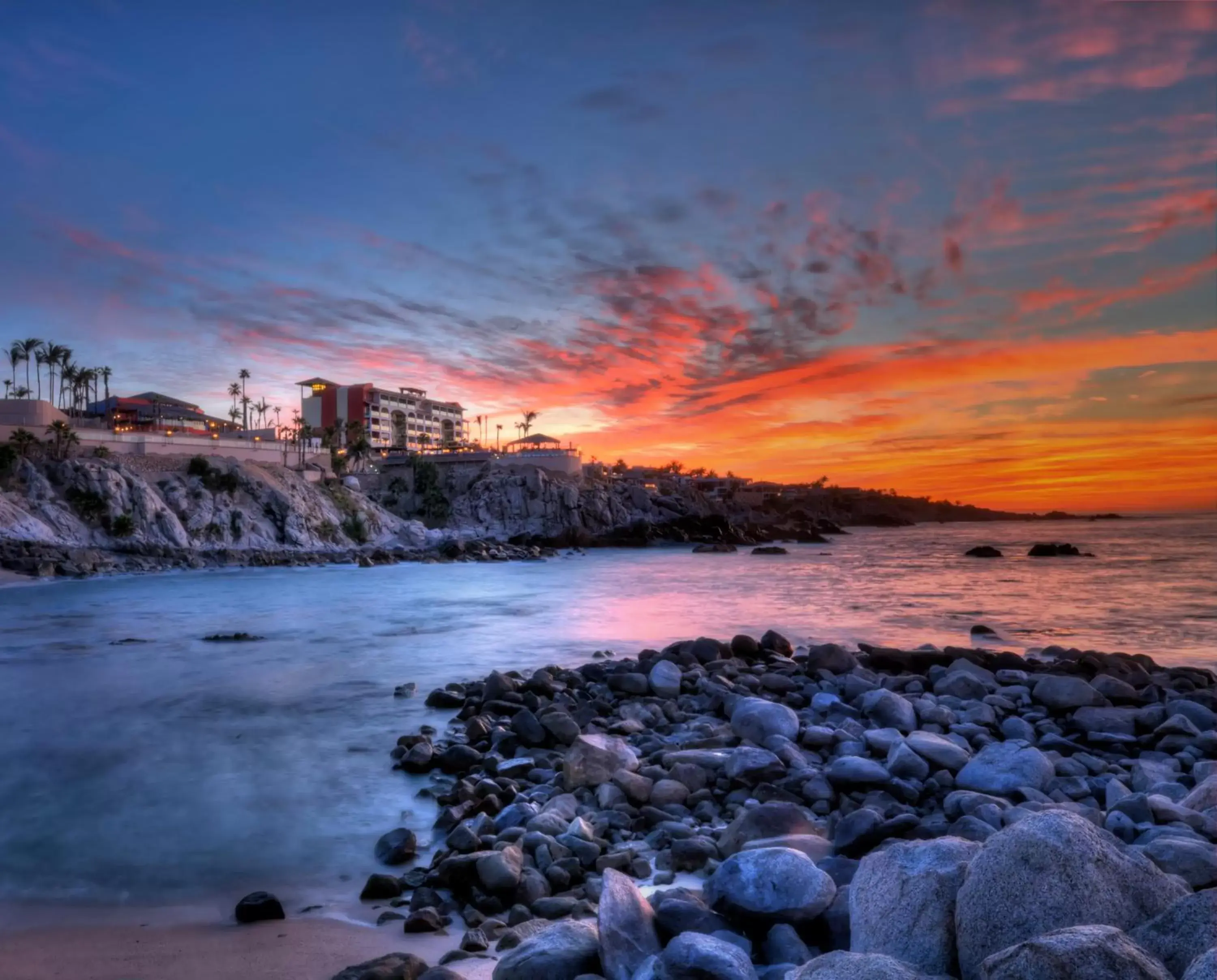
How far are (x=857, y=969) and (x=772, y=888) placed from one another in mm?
1700

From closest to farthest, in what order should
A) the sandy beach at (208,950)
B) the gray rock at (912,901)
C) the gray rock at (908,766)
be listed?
the gray rock at (912,901) → the sandy beach at (208,950) → the gray rock at (908,766)

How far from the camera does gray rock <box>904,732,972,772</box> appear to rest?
7465mm

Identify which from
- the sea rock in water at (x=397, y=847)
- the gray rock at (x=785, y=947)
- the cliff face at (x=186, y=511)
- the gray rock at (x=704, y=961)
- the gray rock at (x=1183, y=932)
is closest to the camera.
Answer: the gray rock at (x=1183, y=932)

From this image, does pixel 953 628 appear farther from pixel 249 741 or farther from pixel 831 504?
pixel 831 504

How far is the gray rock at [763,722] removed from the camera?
341 inches

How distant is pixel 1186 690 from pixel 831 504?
160 m

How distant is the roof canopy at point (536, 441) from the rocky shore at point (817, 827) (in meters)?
94.7

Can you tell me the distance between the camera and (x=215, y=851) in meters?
6.54

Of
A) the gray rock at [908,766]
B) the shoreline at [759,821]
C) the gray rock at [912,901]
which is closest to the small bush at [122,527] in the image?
the shoreline at [759,821]

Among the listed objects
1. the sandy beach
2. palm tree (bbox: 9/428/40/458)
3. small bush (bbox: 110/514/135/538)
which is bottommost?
the sandy beach

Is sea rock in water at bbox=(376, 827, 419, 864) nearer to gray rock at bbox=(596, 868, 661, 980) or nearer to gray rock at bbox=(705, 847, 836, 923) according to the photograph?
gray rock at bbox=(596, 868, 661, 980)

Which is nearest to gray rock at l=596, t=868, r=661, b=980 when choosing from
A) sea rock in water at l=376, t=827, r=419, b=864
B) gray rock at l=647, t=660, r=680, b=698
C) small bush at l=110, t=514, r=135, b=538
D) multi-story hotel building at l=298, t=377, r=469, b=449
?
sea rock in water at l=376, t=827, r=419, b=864

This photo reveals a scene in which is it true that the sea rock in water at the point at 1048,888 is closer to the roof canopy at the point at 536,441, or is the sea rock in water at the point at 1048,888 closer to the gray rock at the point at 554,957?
the gray rock at the point at 554,957

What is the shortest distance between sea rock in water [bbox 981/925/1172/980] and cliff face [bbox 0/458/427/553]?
52972 millimetres
